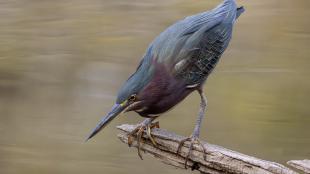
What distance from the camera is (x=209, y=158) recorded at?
7.59 feet

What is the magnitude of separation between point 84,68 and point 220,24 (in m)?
1.51

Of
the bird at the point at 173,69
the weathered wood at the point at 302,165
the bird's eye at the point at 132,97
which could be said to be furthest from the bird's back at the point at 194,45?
the weathered wood at the point at 302,165

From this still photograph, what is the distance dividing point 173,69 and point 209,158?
0.29m

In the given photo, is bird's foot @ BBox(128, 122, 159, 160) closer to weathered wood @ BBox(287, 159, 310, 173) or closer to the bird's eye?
the bird's eye

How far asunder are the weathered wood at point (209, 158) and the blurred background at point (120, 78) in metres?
1.20

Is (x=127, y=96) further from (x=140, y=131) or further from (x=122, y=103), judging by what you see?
(x=140, y=131)


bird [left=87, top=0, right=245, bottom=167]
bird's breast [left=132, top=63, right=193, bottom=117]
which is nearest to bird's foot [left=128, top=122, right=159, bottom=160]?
bird [left=87, top=0, right=245, bottom=167]

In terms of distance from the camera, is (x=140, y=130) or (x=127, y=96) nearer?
(x=127, y=96)

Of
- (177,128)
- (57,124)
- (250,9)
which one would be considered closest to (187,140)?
(177,128)

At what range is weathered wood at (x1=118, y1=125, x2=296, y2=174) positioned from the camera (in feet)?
7.12

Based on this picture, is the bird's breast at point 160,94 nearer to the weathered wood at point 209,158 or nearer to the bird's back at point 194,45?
the bird's back at point 194,45

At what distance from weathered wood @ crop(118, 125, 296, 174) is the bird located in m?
0.02

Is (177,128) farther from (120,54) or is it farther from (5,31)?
(5,31)

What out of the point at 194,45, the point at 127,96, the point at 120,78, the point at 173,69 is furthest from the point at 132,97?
the point at 120,78
